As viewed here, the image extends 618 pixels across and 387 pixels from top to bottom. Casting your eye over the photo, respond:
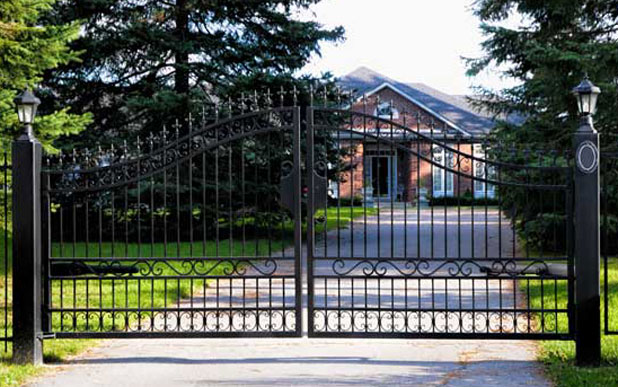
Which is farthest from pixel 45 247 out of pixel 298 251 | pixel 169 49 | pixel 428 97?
pixel 428 97

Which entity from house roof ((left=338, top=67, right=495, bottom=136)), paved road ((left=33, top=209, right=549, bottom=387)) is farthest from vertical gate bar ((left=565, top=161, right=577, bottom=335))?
house roof ((left=338, top=67, right=495, bottom=136))

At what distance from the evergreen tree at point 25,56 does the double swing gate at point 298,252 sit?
0.79m

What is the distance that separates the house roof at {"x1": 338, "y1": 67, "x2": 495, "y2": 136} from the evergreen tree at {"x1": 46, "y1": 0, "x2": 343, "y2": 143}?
58.1ft

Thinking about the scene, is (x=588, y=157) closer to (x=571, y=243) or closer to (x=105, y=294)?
(x=571, y=243)

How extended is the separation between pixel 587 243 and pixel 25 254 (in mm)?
5207

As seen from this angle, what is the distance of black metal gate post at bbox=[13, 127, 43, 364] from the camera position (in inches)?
306

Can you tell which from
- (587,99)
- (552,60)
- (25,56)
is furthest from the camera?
(552,60)

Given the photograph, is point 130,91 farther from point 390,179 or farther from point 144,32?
point 390,179

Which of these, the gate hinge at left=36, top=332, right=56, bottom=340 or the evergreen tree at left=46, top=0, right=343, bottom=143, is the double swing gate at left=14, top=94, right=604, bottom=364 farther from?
the evergreen tree at left=46, top=0, right=343, bottom=143

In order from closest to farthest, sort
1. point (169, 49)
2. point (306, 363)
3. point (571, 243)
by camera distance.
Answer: point (571, 243)
point (306, 363)
point (169, 49)

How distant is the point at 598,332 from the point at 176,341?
173 inches

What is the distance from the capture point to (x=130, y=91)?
77.4 ft

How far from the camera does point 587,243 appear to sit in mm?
7484

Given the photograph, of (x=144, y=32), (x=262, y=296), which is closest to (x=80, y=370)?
(x=262, y=296)
